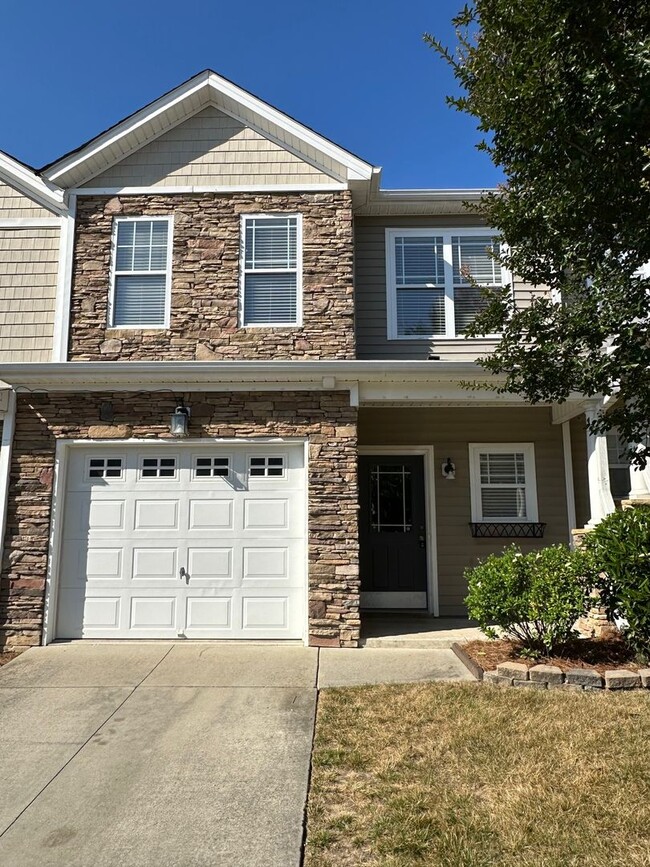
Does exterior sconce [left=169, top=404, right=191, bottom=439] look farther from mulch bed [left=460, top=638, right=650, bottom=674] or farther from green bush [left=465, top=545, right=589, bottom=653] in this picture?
mulch bed [left=460, top=638, right=650, bottom=674]

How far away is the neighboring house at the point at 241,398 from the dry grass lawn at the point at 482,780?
8.13 feet

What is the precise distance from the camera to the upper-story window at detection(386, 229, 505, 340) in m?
8.88

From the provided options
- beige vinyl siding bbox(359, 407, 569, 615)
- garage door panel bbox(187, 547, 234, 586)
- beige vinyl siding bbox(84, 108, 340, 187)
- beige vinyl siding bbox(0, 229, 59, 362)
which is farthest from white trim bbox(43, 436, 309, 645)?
beige vinyl siding bbox(84, 108, 340, 187)

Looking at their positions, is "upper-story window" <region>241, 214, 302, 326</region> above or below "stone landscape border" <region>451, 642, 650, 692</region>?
above

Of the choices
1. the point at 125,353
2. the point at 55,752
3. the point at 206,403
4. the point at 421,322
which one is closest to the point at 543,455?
the point at 421,322

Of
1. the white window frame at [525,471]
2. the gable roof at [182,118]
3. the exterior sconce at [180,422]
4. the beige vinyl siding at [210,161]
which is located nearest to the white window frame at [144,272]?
the beige vinyl siding at [210,161]

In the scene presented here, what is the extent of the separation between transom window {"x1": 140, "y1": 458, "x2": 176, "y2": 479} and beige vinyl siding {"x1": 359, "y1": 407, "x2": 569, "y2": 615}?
2.97m

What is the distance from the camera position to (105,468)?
25.1ft

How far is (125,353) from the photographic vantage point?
25.5ft

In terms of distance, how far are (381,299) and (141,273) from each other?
11.2 feet

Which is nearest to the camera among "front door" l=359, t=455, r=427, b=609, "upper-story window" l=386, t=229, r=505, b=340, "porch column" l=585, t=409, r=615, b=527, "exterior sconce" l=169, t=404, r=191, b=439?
"exterior sconce" l=169, t=404, r=191, b=439

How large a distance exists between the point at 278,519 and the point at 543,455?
166 inches

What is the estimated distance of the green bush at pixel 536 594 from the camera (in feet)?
18.6

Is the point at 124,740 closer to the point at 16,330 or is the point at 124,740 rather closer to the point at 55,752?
the point at 55,752
